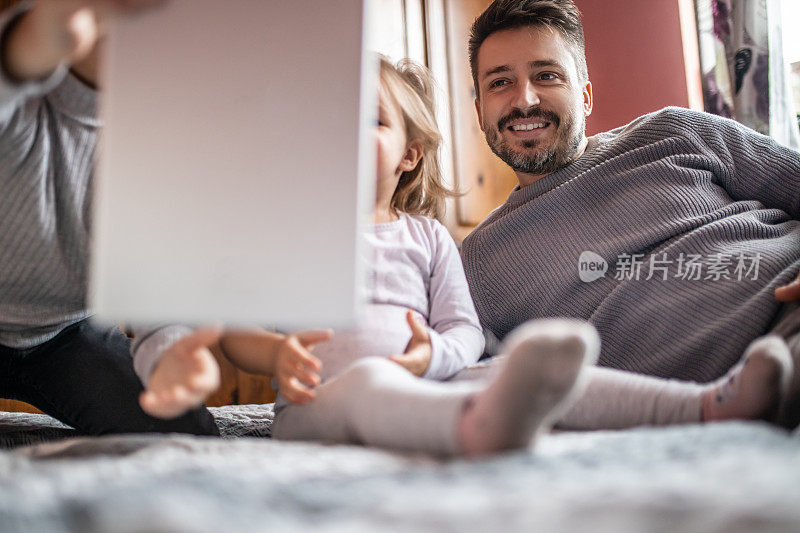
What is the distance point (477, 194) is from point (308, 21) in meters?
1.88

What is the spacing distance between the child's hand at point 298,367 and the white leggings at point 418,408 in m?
0.02

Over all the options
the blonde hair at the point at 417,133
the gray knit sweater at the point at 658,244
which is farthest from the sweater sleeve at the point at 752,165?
the blonde hair at the point at 417,133

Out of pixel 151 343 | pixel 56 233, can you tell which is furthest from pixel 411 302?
pixel 56 233

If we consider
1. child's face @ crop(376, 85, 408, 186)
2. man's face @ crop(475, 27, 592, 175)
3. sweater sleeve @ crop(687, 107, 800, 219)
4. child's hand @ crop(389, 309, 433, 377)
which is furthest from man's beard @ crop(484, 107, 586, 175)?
child's hand @ crop(389, 309, 433, 377)

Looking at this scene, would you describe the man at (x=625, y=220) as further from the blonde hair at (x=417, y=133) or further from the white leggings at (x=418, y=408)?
the white leggings at (x=418, y=408)

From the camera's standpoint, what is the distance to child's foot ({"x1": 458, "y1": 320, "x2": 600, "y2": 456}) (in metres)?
0.50

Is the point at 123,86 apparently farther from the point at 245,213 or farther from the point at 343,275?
the point at 343,275

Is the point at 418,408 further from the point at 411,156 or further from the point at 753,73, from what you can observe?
the point at 753,73

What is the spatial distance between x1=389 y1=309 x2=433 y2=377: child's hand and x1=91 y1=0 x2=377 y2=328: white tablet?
0.31m

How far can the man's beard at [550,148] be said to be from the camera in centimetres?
141

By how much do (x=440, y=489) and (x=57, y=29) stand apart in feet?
1.86

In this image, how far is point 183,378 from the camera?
0.67 m

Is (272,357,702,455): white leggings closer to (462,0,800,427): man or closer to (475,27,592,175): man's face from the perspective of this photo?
(462,0,800,427): man

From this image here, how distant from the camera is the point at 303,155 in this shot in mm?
601
